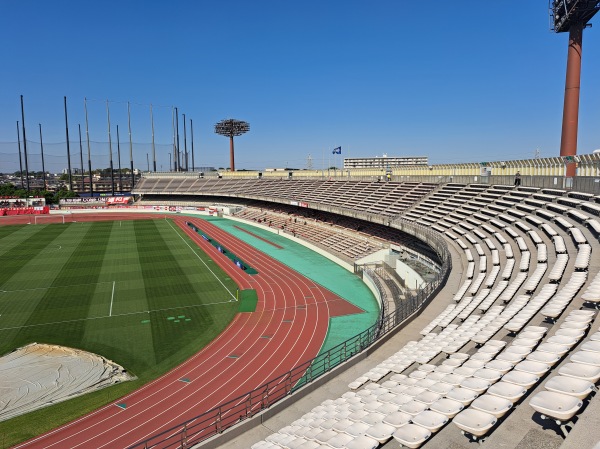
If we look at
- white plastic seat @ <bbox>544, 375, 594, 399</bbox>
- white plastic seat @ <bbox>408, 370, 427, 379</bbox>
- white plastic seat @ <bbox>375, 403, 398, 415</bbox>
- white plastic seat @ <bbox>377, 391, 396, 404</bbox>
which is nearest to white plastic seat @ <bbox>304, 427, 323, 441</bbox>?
white plastic seat @ <bbox>375, 403, 398, 415</bbox>

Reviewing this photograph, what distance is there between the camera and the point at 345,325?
22922mm

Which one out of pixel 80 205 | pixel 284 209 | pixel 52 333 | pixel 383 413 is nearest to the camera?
pixel 383 413

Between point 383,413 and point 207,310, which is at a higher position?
point 383,413

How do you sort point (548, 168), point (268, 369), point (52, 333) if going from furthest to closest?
point (548, 168) → point (52, 333) → point (268, 369)

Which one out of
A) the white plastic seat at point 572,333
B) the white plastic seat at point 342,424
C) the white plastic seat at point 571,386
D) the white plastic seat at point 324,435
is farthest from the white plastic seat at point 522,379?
the white plastic seat at point 324,435

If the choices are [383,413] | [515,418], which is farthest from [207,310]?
[515,418]

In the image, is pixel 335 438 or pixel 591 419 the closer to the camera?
pixel 591 419

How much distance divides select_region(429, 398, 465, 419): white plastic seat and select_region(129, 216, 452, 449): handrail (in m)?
3.91

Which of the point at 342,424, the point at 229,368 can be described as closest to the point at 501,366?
the point at 342,424

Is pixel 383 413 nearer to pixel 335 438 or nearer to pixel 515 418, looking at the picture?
pixel 335 438

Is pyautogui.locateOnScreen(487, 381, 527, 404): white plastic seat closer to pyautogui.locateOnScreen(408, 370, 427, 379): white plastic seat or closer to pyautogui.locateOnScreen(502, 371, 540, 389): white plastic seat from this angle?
pyautogui.locateOnScreen(502, 371, 540, 389): white plastic seat

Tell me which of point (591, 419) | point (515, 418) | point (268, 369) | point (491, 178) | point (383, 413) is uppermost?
point (491, 178)

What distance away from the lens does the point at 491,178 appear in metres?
36.1

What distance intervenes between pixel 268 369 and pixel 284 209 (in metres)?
52.9
